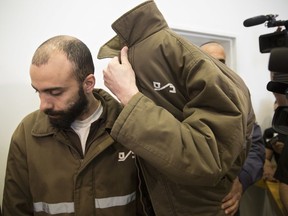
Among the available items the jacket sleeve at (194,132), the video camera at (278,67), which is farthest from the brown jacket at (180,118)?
the video camera at (278,67)

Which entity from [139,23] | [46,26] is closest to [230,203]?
[139,23]

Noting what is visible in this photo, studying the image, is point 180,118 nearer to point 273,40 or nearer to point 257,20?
point 273,40

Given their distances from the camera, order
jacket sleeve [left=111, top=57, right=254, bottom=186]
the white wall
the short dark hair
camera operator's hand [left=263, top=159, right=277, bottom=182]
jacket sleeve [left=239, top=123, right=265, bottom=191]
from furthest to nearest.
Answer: camera operator's hand [left=263, top=159, right=277, bottom=182]
jacket sleeve [left=239, top=123, right=265, bottom=191]
the white wall
the short dark hair
jacket sleeve [left=111, top=57, right=254, bottom=186]

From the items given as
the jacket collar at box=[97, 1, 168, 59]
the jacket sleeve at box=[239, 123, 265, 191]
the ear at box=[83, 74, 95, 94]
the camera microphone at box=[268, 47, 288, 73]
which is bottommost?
the jacket sleeve at box=[239, 123, 265, 191]

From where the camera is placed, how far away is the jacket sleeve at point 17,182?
0.99 metres

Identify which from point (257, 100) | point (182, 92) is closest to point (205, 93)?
point (182, 92)

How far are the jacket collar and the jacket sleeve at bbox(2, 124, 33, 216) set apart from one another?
1.95 ft

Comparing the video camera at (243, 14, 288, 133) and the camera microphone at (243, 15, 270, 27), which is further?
the camera microphone at (243, 15, 270, 27)

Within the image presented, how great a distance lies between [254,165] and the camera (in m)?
1.46

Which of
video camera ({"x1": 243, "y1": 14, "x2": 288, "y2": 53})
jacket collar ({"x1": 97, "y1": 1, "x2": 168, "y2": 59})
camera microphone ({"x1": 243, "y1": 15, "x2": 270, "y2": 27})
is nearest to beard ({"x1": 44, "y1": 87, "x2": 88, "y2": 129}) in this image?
jacket collar ({"x1": 97, "y1": 1, "x2": 168, "y2": 59})

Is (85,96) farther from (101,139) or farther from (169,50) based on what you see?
(169,50)

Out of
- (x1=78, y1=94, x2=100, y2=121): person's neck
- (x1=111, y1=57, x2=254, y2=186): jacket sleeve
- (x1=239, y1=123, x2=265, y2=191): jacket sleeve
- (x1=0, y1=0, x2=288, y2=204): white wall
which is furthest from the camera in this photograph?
(x1=239, y1=123, x2=265, y2=191): jacket sleeve

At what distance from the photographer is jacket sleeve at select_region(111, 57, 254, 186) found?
62 cm

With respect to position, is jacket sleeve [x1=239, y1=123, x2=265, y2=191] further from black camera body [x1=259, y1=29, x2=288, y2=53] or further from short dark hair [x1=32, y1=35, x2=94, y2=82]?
short dark hair [x1=32, y1=35, x2=94, y2=82]
